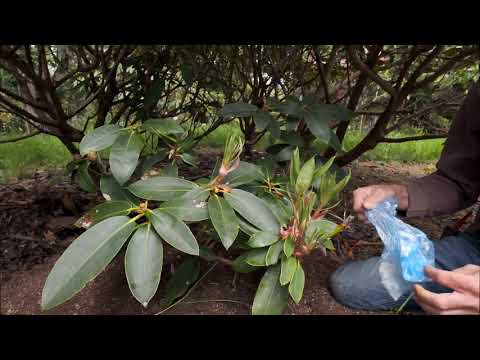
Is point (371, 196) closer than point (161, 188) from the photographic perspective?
No

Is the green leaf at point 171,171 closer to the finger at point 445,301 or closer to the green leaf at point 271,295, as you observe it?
the green leaf at point 271,295

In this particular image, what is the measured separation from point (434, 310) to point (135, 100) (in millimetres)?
1382

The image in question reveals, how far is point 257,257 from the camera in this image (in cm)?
79

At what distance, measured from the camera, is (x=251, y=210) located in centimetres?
77

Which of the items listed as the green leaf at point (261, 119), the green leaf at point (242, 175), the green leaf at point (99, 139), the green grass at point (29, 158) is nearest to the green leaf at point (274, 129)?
the green leaf at point (261, 119)

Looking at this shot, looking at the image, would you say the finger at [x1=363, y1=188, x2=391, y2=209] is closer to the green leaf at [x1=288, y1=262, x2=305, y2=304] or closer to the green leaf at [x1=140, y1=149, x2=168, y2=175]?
the green leaf at [x1=288, y1=262, x2=305, y2=304]

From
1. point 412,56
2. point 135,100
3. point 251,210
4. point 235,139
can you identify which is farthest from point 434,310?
point 135,100

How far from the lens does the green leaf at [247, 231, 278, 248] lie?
2.45 ft

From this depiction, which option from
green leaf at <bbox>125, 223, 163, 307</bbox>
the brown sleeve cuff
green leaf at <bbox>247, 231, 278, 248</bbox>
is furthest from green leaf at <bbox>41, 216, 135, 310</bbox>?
the brown sleeve cuff

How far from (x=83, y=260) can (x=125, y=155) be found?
0.27m

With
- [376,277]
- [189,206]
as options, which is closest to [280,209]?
[189,206]

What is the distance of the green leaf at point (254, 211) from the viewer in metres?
0.76

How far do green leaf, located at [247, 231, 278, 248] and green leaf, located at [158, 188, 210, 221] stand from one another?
0.35 ft

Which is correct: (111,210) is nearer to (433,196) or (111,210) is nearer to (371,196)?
(371,196)
